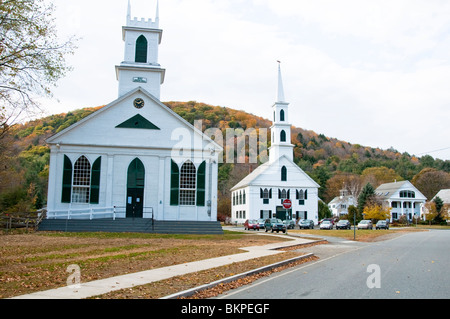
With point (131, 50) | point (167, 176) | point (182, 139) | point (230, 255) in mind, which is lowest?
point (230, 255)

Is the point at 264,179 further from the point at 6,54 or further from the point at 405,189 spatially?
the point at 6,54

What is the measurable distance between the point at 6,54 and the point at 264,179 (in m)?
48.6

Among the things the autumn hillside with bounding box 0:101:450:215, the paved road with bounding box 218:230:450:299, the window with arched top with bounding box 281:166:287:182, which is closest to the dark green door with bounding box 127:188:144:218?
the autumn hillside with bounding box 0:101:450:215

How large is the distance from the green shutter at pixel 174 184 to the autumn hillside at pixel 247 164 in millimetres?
14675

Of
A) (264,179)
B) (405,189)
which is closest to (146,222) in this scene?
(264,179)

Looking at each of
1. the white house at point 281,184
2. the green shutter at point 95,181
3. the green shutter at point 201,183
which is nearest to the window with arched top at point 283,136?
the white house at point 281,184

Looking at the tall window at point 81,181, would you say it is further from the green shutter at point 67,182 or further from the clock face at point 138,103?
the clock face at point 138,103

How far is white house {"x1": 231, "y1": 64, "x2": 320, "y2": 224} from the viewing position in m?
60.5

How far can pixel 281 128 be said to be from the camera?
6144 centimetres

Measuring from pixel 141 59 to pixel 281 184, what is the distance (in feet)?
108

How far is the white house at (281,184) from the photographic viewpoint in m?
60.5

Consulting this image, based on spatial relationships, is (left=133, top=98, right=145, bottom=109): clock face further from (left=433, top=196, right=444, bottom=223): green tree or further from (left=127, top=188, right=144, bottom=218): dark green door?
(left=433, top=196, right=444, bottom=223): green tree

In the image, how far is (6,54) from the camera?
14500 mm

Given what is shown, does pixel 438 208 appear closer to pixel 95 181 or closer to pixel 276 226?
pixel 276 226
